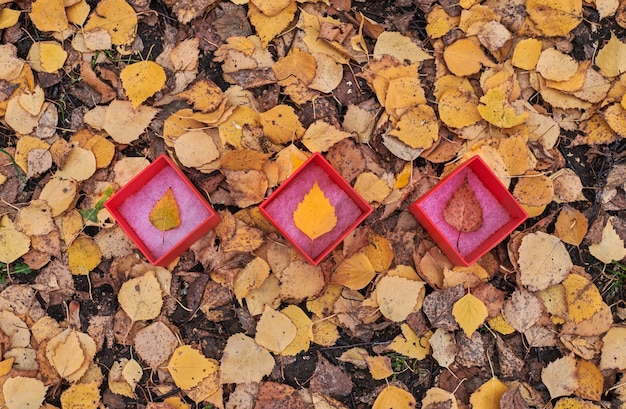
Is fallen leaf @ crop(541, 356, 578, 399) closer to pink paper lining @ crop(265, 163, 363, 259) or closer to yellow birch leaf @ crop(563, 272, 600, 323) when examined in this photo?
yellow birch leaf @ crop(563, 272, 600, 323)

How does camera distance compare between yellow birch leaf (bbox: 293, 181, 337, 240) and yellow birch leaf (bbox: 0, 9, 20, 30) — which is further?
yellow birch leaf (bbox: 0, 9, 20, 30)

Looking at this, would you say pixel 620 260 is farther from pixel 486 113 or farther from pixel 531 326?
pixel 486 113

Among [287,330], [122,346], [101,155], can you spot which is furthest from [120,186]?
[287,330]

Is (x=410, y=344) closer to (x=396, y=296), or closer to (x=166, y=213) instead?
(x=396, y=296)

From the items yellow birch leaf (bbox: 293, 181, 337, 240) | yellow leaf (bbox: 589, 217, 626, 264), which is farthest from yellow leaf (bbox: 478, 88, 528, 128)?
yellow birch leaf (bbox: 293, 181, 337, 240)

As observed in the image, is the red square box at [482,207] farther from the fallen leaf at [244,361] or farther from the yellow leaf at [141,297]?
the yellow leaf at [141,297]
